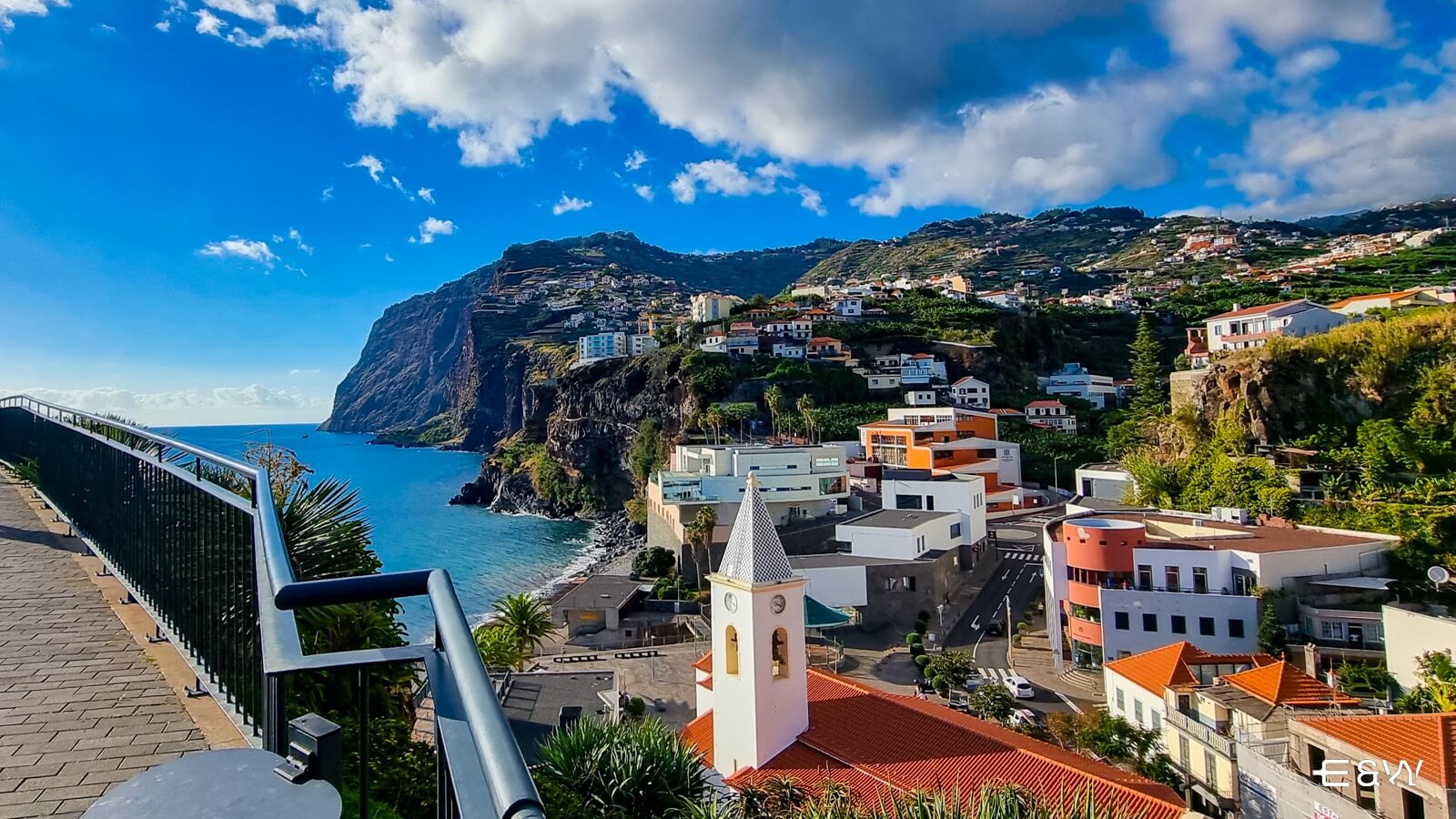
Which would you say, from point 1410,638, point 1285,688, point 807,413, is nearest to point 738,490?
point 807,413

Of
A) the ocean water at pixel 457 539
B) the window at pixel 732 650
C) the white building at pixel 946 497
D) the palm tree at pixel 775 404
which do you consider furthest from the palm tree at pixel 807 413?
the window at pixel 732 650

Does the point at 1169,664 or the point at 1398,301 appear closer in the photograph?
the point at 1169,664

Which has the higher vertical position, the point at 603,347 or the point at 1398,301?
the point at 603,347

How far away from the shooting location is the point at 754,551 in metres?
15.9

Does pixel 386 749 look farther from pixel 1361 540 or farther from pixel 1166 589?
pixel 1361 540

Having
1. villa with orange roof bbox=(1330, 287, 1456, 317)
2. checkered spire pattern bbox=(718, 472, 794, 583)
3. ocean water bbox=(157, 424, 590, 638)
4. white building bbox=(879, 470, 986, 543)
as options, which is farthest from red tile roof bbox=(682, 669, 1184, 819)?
villa with orange roof bbox=(1330, 287, 1456, 317)

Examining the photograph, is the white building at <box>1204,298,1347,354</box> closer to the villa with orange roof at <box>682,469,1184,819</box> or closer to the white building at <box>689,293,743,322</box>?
the villa with orange roof at <box>682,469,1184,819</box>

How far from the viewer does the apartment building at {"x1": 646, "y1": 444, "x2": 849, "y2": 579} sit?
41.2 meters

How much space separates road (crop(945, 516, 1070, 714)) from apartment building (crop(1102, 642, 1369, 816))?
345 cm

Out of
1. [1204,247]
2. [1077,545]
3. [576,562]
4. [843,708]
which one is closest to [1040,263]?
[1204,247]

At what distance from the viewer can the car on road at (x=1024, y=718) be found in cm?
1920

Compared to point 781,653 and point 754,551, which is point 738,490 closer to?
point 754,551

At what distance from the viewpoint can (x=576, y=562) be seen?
5338 centimetres

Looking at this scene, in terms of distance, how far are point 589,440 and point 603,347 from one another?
19.4m
